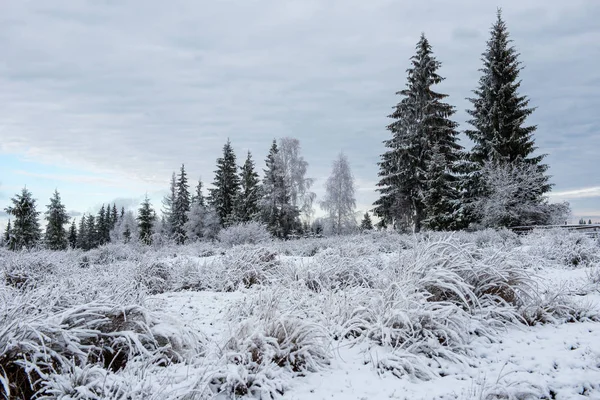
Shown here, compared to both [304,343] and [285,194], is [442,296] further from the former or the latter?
[285,194]

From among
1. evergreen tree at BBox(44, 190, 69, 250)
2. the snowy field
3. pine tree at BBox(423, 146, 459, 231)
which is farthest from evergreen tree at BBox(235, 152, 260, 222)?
the snowy field

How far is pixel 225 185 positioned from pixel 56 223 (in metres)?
21.0

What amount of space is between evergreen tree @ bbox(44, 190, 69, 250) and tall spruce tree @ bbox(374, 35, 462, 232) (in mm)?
35935

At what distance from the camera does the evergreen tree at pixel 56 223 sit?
1606 inches

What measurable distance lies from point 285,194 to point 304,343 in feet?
89.7

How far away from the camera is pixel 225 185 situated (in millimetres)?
36312

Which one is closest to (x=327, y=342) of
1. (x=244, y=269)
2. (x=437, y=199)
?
(x=244, y=269)

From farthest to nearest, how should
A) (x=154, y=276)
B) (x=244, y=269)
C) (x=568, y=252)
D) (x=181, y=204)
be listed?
(x=181, y=204) < (x=568, y=252) < (x=244, y=269) < (x=154, y=276)

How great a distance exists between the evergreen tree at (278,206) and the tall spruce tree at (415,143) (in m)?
7.74

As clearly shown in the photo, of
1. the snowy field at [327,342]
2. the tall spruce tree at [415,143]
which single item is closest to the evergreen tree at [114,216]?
the tall spruce tree at [415,143]

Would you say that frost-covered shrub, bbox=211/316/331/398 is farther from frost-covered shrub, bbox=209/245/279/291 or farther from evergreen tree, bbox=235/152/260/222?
evergreen tree, bbox=235/152/260/222

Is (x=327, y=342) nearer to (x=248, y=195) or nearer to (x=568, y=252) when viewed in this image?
(x=568, y=252)

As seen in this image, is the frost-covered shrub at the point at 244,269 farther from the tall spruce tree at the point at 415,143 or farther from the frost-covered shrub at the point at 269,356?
the tall spruce tree at the point at 415,143

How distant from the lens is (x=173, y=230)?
1628 inches
